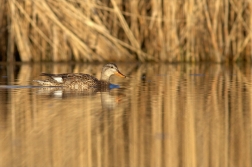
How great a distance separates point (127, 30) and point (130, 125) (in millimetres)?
9331

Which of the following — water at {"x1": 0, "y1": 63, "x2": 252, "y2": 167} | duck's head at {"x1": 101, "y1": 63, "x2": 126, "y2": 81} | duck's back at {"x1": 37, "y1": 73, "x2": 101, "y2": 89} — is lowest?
water at {"x1": 0, "y1": 63, "x2": 252, "y2": 167}

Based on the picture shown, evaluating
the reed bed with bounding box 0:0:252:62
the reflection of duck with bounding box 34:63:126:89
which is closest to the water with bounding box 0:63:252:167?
the reflection of duck with bounding box 34:63:126:89

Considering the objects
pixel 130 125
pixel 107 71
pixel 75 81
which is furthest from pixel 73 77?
→ pixel 130 125

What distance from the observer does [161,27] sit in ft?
51.9

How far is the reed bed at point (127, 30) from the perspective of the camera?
15.5 metres

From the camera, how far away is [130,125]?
6.42m

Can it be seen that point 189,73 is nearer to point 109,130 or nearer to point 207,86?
point 207,86

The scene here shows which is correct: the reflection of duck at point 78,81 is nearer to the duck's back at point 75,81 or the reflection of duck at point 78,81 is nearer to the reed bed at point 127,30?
the duck's back at point 75,81

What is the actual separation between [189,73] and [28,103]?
223 inches

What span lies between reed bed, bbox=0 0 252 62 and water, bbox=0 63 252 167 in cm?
457

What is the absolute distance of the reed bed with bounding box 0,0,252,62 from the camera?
15.5 m

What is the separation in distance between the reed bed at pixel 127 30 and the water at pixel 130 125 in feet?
15.0

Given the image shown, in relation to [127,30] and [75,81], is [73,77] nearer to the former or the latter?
[75,81]

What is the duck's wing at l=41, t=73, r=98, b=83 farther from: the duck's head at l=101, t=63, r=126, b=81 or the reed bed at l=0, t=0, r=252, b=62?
the reed bed at l=0, t=0, r=252, b=62
